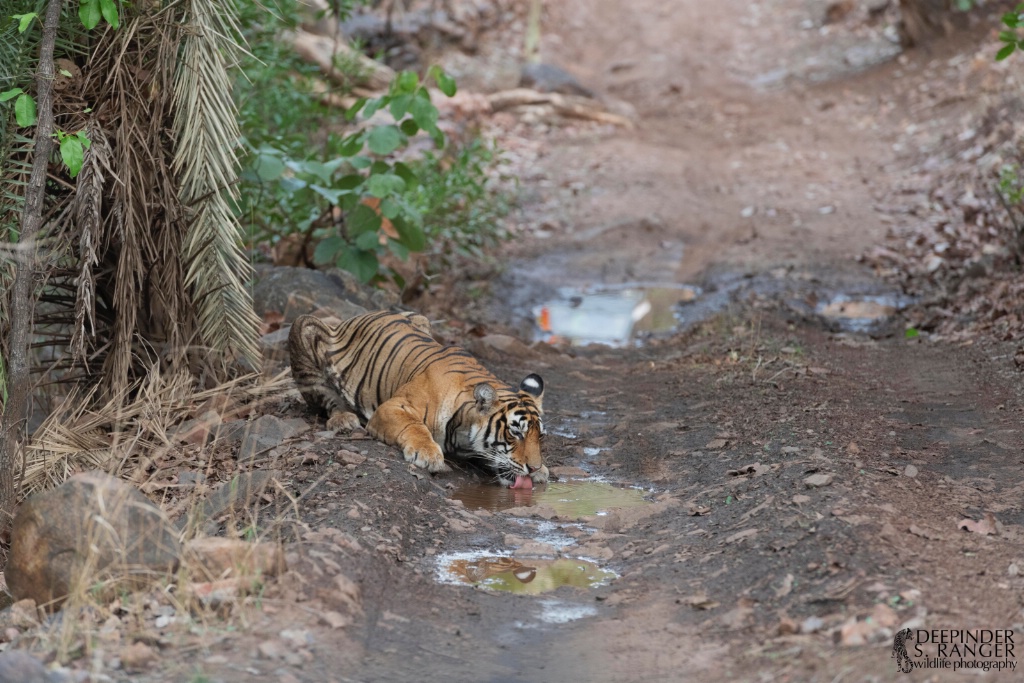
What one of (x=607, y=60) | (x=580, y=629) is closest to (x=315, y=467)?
(x=580, y=629)

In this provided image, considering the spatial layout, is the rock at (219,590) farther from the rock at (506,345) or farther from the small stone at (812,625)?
the rock at (506,345)

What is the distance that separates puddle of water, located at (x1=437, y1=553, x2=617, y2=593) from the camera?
4492mm

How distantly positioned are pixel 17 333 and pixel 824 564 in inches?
150

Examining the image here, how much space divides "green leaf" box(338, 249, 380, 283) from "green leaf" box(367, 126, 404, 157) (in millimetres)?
844

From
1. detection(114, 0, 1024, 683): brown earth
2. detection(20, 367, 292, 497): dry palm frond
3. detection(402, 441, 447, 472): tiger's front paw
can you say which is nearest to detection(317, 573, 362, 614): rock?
detection(114, 0, 1024, 683): brown earth

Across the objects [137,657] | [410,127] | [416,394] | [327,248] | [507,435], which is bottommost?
[137,657]

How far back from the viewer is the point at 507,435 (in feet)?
18.3

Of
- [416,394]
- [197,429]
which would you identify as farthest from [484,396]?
[197,429]

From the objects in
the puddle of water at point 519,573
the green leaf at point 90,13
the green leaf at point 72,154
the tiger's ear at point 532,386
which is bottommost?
the puddle of water at point 519,573

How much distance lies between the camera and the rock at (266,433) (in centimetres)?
574

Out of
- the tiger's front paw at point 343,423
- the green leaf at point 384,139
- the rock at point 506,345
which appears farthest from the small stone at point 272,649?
the rock at point 506,345

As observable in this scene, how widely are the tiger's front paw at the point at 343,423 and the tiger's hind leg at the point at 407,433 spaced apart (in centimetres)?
22

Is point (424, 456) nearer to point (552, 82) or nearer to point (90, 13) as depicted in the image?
point (90, 13)

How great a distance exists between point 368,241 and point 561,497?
10.9 feet
